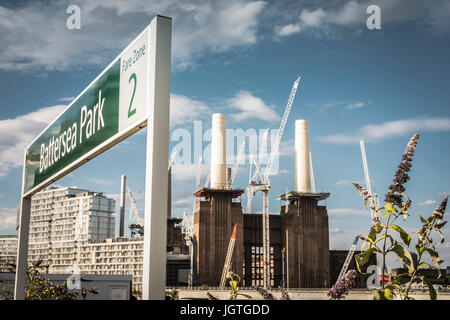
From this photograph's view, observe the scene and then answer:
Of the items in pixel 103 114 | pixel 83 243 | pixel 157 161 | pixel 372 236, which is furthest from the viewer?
pixel 83 243

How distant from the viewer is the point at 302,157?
97562mm

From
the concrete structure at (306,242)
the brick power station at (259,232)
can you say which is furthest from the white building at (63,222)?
the concrete structure at (306,242)

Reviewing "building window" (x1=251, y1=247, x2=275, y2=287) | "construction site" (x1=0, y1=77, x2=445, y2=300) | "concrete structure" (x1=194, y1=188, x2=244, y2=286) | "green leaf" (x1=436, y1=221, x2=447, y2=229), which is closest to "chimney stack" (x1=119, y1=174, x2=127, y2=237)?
"construction site" (x1=0, y1=77, x2=445, y2=300)

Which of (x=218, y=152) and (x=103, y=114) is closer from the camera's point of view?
(x=103, y=114)

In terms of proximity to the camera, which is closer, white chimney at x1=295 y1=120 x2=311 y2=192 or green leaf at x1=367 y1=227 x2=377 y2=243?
green leaf at x1=367 y1=227 x2=377 y2=243

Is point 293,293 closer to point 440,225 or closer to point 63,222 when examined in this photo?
point 440,225

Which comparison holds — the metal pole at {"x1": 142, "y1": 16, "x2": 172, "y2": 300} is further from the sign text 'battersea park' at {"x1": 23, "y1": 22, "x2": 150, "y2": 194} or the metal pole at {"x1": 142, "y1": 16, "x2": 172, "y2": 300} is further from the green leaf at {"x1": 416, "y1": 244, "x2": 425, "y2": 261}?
the green leaf at {"x1": 416, "y1": 244, "x2": 425, "y2": 261}

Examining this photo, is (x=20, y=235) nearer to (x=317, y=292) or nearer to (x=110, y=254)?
(x=317, y=292)

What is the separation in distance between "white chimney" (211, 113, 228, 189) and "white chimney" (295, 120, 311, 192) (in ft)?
50.4

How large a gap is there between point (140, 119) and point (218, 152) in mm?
88335

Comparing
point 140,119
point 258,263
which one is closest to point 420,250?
point 140,119

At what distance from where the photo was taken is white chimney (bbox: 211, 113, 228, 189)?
302 feet

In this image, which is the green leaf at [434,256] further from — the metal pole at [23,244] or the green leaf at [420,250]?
the metal pole at [23,244]

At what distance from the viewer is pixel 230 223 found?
91250 mm
